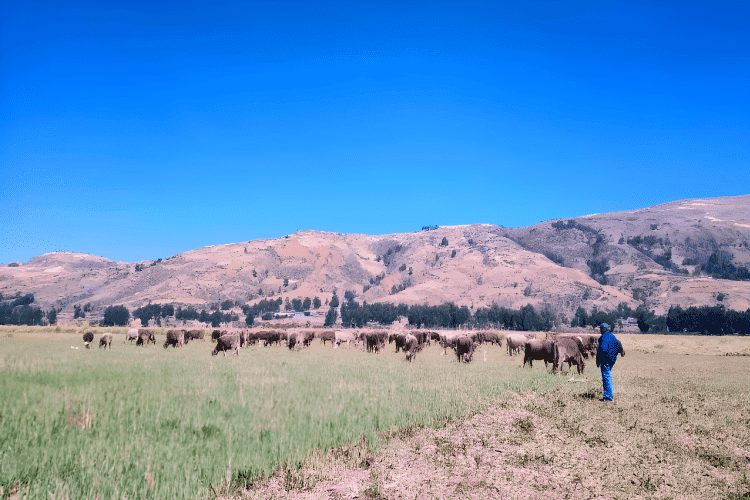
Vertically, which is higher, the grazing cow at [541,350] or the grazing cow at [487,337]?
the grazing cow at [541,350]

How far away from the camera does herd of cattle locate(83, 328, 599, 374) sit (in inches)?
→ 851

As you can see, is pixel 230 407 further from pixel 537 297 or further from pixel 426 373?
pixel 537 297

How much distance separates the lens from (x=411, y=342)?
1113 inches

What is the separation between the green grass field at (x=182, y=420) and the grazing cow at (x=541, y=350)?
5.65 m

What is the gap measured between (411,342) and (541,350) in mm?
8758

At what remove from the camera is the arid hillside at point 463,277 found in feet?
437

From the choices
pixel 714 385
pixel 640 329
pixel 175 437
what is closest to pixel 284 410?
pixel 175 437

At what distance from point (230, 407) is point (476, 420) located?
6027mm

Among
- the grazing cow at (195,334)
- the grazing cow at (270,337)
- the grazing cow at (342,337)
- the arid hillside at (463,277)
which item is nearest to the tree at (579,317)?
the arid hillside at (463,277)

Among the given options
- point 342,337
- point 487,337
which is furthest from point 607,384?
point 487,337

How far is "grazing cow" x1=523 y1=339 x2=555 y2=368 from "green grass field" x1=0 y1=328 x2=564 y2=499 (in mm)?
5647

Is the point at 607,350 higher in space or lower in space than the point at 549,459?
higher

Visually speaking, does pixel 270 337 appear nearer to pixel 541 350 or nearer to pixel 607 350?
pixel 541 350

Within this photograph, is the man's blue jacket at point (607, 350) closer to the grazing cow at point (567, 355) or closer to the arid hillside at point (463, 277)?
the grazing cow at point (567, 355)
